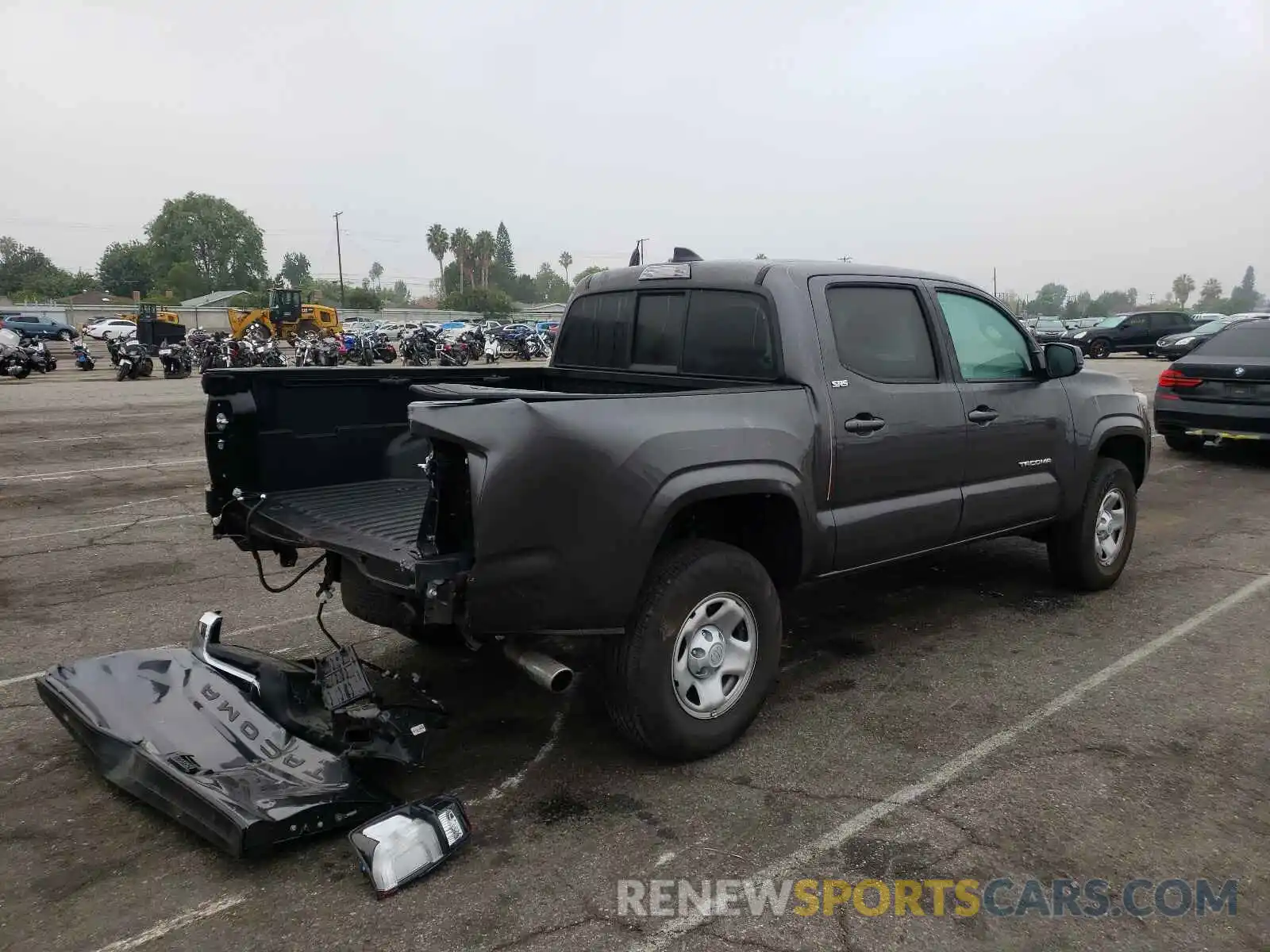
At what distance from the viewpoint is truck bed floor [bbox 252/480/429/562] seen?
3.34 metres

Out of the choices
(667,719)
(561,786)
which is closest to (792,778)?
(667,719)

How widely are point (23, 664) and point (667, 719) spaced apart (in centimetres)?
339

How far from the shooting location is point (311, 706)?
3.50m

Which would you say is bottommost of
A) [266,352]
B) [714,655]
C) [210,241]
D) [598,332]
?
[266,352]

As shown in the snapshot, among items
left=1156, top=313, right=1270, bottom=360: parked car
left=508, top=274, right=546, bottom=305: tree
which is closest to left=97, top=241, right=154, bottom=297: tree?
left=508, top=274, right=546, bottom=305: tree

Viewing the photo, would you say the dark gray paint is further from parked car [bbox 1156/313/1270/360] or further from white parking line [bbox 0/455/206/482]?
parked car [bbox 1156/313/1270/360]

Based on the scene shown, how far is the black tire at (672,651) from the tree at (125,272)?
114m

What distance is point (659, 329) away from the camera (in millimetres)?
4562

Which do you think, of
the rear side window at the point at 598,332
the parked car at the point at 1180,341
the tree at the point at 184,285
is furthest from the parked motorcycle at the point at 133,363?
the tree at the point at 184,285

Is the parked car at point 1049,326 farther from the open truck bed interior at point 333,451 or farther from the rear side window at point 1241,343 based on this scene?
the open truck bed interior at point 333,451

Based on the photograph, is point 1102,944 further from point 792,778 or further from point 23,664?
point 23,664

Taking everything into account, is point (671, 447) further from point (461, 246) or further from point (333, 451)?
point (461, 246)

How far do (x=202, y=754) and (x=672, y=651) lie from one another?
5.53 ft

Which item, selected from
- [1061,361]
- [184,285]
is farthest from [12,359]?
[184,285]
